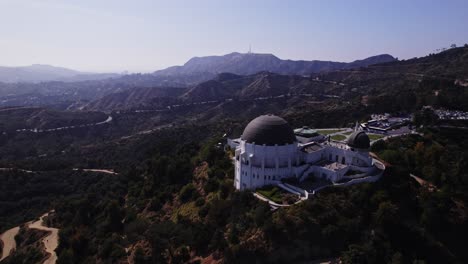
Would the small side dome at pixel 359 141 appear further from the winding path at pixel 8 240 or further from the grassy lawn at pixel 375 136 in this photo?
the winding path at pixel 8 240

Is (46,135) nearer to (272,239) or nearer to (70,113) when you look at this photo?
(70,113)

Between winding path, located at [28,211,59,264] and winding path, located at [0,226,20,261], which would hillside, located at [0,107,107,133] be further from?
winding path, located at [28,211,59,264]

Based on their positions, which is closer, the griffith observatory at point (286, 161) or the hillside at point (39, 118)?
the griffith observatory at point (286, 161)

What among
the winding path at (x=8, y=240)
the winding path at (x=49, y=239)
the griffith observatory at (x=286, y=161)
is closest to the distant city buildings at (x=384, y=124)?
the griffith observatory at (x=286, y=161)

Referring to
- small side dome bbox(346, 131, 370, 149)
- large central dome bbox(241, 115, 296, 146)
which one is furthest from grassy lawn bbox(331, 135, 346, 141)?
large central dome bbox(241, 115, 296, 146)

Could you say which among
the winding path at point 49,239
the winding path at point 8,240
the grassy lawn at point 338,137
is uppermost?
the grassy lawn at point 338,137

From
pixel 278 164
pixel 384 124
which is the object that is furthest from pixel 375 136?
pixel 278 164
